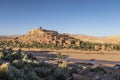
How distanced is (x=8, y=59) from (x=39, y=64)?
4807mm

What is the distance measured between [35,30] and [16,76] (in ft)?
437

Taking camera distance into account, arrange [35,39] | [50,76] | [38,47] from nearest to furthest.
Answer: [50,76] → [38,47] → [35,39]

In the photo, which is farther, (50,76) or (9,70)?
(50,76)

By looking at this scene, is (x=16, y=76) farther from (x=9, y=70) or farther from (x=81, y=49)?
(x=81, y=49)

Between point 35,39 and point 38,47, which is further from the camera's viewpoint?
point 35,39

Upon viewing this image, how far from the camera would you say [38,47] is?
95.9 m

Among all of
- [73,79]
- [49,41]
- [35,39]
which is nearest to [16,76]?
[73,79]

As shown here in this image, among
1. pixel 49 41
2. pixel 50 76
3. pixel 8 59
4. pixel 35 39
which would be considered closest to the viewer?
pixel 50 76

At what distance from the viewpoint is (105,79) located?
22.2m

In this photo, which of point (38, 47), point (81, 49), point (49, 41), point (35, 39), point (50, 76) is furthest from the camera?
point (35, 39)

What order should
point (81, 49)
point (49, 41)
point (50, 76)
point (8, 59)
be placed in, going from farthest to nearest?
point (49, 41)
point (81, 49)
point (8, 59)
point (50, 76)

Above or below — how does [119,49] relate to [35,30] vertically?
below

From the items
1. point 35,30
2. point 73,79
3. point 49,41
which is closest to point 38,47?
point 49,41

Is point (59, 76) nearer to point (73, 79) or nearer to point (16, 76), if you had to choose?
point (73, 79)
